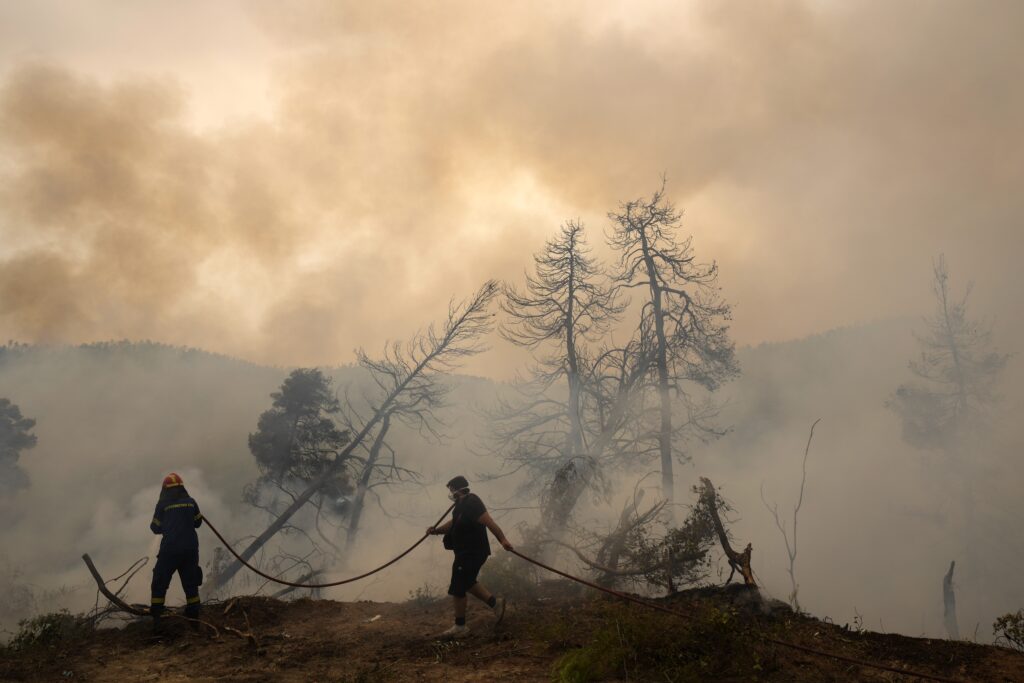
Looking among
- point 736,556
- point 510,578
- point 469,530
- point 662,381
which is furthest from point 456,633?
point 662,381

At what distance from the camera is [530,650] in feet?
22.3

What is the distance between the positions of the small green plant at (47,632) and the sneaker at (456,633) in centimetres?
530

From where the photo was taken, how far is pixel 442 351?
62.1ft

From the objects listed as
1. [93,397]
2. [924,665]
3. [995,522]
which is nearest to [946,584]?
[924,665]

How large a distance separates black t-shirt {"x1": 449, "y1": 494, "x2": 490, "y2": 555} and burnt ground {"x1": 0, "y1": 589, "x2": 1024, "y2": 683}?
1156mm

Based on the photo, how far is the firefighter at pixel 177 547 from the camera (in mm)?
8422

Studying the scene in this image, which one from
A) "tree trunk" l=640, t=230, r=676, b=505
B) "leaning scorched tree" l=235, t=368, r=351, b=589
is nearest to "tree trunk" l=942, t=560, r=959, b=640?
"tree trunk" l=640, t=230, r=676, b=505

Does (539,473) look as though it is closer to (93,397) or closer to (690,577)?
(690,577)

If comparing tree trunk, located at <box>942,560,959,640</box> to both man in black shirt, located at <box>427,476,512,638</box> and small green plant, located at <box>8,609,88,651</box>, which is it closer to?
man in black shirt, located at <box>427,476,512,638</box>

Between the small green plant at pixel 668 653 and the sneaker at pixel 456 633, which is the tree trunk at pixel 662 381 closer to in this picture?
the sneaker at pixel 456 633

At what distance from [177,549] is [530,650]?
5.62 m

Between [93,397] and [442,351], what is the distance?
43.4 meters

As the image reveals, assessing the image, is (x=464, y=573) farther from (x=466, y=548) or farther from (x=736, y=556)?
(x=736, y=556)

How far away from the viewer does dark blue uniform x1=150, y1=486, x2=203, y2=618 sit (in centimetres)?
844
